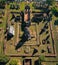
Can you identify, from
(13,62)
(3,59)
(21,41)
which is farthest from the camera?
(21,41)

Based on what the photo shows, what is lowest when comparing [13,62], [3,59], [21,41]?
[13,62]

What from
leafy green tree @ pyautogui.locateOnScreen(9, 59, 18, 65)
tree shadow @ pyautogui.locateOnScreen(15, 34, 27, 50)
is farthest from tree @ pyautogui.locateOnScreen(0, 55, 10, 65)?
tree shadow @ pyautogui.locateOnScreen(15, 34, 27, 50)

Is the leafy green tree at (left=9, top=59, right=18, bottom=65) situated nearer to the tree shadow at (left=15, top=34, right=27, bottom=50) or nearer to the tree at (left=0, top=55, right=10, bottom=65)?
the tree at (left=0, top=55, right=10, bottom=65)

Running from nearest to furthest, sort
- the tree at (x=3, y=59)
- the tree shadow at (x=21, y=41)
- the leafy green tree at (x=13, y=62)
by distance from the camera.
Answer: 1. the tree at (x=3, y=59)
2. the leafy green tree at (x=13, y=62)
3. the tree shadow at (x=21, y=41)

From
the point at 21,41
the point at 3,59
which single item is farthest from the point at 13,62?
the point at 21,41

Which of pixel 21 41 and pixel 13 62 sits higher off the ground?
pixel 21 41

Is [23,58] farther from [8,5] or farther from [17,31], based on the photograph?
[8,5]

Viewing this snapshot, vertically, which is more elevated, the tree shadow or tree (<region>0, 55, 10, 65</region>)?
the tree shadow

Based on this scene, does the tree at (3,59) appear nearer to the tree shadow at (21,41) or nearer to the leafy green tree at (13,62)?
the leafy green tree at (13,62)

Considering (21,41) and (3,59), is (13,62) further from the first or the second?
(21,41)

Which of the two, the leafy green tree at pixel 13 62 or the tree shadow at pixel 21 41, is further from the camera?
the tree shadow at pixel 21 41

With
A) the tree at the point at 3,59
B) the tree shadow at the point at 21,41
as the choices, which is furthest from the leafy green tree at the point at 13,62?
the tree shadow at the point at 21,41
